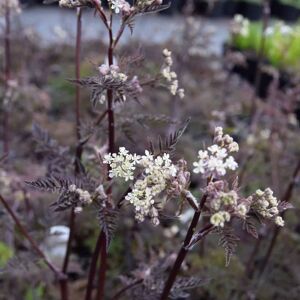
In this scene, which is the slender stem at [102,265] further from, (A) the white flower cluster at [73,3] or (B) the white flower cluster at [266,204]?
(A) the white flower cluster at [73,3]

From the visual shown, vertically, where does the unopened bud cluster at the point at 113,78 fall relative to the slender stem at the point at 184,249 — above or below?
above

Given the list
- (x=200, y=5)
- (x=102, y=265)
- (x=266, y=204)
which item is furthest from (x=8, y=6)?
(x=200, y=5)

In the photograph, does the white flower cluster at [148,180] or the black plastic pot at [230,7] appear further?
the black plastic pot at [230,7]

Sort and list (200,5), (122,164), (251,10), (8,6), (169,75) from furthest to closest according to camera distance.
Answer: (251,10), (200,5), (8,6), (169,75), (122,164)

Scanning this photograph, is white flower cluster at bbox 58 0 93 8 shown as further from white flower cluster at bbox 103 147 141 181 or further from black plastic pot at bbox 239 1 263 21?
black plastic pot at bbox 239 1 263 21

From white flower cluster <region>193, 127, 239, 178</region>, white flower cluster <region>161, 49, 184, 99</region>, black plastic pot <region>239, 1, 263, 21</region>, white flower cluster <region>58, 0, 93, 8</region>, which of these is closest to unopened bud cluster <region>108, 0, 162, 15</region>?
white flower cluster <region>58, 0, 93, 8</region>

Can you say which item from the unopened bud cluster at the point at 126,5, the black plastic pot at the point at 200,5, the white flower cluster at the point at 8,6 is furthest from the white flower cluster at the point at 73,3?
the black plastic pot at the point at 200,5

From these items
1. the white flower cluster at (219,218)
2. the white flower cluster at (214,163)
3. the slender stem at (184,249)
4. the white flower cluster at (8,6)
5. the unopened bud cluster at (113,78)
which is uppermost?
the unopened bud cluster at (113,78)

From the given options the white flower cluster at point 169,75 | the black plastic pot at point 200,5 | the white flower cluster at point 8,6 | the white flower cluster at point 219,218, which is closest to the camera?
the white flower cluster at point 219,218

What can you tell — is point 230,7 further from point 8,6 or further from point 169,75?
point 169,75

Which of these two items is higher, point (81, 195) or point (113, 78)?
point (113, 78)
